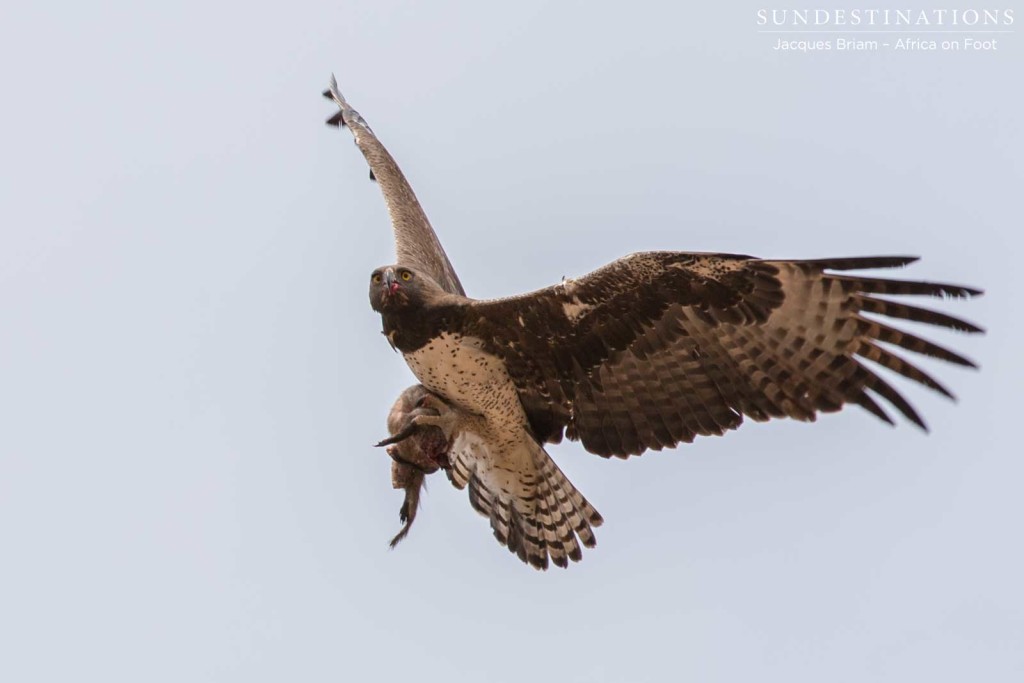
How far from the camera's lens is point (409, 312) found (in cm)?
894

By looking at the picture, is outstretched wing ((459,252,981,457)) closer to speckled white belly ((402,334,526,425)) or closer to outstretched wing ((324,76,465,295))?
speckled white belly ((402,334,526,425))

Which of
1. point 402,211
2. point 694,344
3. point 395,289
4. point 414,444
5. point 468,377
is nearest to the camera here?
point 694,344

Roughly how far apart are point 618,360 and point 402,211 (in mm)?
2193

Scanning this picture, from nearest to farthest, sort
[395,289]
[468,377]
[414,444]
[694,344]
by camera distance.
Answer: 1. [694,344]
2. [395,289]
3. [468,377]
4. [414,444]

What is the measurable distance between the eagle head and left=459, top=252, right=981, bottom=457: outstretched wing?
0.30 meters

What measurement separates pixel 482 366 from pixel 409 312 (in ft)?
1.63

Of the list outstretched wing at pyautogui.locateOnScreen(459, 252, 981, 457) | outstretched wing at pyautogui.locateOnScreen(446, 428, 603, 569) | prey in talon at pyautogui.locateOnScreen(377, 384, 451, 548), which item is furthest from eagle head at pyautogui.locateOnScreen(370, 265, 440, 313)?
outstretched wing at pyautogui.locateOnScreen(446, 428, 603, 569)

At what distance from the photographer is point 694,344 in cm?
874

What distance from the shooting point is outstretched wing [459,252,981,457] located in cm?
824

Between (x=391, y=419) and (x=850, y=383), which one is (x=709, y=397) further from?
(x=391, y=419)

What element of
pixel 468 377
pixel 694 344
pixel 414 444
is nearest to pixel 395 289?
pixel 468 377

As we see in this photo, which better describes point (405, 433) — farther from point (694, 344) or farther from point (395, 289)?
point (694, 344)

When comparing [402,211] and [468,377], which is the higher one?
[402,211]

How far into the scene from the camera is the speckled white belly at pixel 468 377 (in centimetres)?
898
